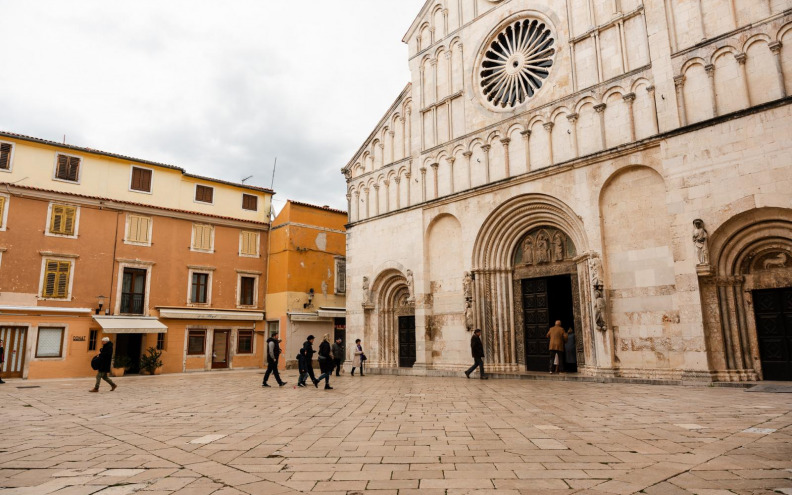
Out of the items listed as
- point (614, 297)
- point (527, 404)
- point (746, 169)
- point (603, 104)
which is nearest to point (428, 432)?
point (527, 404)

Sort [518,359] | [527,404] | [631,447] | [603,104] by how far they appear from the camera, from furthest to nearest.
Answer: [518,359] → [603,104] → [527,404] → [631,447]

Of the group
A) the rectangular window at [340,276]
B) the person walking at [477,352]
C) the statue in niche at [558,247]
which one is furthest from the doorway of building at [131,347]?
the statue in niche at [558,247]

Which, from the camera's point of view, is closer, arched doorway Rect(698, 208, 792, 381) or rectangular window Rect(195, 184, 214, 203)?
arched doorway Rect(698, 208, 792, 381)

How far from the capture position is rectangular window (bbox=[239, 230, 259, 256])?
27.5m

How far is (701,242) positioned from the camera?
12.1 m

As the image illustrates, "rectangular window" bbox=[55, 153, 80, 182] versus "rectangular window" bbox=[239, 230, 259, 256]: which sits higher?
"rectangular window" bbox=[55, 153, 80, 182]

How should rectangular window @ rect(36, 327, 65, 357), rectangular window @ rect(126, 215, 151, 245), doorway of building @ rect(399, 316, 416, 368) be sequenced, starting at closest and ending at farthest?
1. doorway of building @ rect(399, 316, 416, 368)
2. rectangular window @ rect(36, 327, 65, 357)
3. rectangular window @ rect(126, 215, 151, 245)

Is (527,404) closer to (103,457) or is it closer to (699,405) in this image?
(699,405)

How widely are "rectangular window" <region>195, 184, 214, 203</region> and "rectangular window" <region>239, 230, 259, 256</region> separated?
2.56 metres

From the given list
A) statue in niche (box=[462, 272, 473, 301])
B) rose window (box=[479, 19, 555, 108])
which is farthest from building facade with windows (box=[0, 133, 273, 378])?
rose window (box=[479, 19, 555, 108])

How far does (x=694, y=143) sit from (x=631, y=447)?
9.92 metres

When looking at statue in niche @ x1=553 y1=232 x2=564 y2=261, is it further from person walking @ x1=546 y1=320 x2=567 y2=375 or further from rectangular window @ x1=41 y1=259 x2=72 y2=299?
rectangular window @ x1=41 y1=259 x2=72 y2=299

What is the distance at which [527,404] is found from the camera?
9.53 metres

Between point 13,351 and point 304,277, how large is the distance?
12936mm
